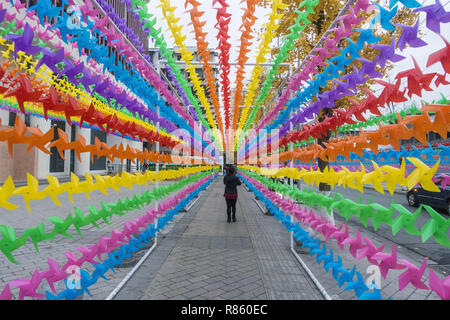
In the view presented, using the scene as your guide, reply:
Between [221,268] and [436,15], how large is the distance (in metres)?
3.94

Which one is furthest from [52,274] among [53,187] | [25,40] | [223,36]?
[223,36]

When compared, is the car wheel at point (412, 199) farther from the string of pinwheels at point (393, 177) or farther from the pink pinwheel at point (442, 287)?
the pink pinwheel at point (442, 287)

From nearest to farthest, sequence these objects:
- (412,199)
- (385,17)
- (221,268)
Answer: (385,17)
(221,268)
(412,199)

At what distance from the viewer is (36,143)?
1293 millimetres

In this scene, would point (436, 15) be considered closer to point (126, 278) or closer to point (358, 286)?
point (358, 286)

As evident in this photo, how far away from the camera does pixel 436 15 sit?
1.08 metres

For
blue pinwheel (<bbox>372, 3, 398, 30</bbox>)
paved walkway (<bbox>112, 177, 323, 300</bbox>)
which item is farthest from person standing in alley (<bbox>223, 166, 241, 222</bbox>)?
blue pinwheel (<bbox>372, 3, 398, 30</bbox>)

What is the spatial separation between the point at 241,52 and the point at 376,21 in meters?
1.80

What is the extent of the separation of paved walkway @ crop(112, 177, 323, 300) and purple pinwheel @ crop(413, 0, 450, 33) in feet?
9.96

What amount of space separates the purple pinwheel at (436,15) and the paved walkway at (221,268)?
9.96 feet

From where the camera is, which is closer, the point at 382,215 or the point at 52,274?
the point at 382,215

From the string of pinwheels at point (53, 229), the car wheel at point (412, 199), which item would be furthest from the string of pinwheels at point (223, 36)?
the car wheel at point (412, 199)

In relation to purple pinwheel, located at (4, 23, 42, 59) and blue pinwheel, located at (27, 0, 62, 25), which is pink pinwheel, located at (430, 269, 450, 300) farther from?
blue pinwheel, located at (27, 0, 62, 25)
